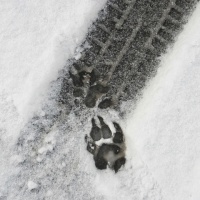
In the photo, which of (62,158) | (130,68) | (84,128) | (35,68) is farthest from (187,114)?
Result: (35,68)

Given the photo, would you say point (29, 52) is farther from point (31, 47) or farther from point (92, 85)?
point (92, 85)

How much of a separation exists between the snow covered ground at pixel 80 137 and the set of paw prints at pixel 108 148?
4 centimetres

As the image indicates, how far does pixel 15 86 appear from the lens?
2.17 meters

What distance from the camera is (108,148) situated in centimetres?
219

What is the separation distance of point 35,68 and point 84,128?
434 millimetres

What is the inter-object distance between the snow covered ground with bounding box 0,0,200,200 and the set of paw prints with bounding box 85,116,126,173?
4 centimetres

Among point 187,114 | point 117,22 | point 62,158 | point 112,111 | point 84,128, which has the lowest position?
point 62,158

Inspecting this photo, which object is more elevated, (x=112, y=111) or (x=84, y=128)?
(x=112, y=111)

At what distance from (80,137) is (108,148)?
17cm

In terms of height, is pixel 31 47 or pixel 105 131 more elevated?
pixel 31 47

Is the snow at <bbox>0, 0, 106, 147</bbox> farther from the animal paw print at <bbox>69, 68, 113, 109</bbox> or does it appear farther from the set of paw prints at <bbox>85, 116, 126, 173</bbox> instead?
the set of paw prints at <bbox>85, 116, 126, 173</bbox>

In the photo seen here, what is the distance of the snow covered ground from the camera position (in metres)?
2.15

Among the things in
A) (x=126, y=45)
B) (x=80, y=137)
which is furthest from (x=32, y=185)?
(x=126, y=45)

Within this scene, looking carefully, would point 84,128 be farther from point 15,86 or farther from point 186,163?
point 186,163
